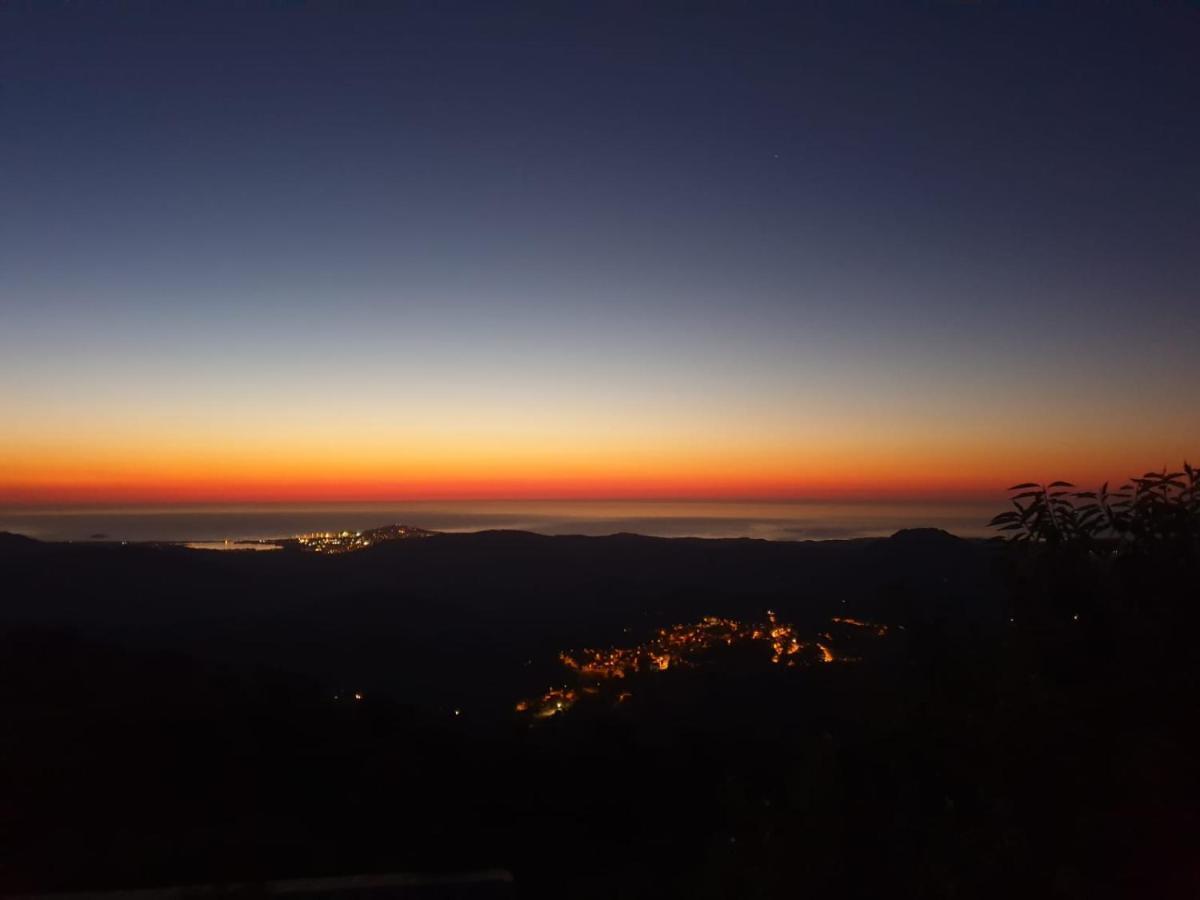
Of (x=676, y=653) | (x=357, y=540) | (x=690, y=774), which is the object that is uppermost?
(x=357, y=540)

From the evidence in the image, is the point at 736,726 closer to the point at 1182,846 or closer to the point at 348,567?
the point at 1182,846

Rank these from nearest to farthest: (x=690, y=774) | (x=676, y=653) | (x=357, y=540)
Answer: (x=690, y=774) < (x=676, y=653) < (x=357, y=540)

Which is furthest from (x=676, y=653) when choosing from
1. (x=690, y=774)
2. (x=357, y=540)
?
(x=357, y=540)

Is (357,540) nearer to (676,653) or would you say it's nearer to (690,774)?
(676,653)

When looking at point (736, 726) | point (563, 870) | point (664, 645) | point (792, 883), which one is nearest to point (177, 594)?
point (664, 645)

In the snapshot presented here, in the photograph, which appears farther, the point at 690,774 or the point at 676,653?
the point at 676,653

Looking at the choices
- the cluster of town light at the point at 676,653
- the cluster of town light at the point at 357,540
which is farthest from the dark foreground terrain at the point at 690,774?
the cluster of town light at the point at 357,540

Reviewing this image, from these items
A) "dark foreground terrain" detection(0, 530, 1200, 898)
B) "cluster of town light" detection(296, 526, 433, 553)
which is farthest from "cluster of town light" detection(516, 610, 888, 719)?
"cluster of town light" detection(296, 526, 433, 553)

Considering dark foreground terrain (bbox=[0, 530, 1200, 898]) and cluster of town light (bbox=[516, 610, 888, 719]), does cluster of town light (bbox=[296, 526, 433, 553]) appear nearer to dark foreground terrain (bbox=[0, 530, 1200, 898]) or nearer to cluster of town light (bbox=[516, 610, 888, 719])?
cluster of town light (bbox=[516, 610, 888, 719])
